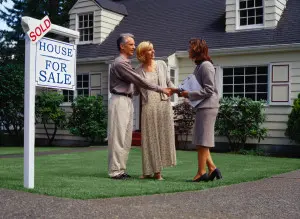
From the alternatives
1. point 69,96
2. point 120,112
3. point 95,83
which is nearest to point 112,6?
point 95,83

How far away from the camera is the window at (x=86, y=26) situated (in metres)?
17.8

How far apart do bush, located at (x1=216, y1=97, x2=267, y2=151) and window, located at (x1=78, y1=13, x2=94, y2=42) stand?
6815 mm

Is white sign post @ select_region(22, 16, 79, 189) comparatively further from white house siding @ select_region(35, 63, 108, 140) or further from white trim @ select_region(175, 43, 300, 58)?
white house siding @ select_region(35, 63, 108, 140)

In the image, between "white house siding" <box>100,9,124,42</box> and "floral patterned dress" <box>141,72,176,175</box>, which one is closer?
"floral patterned dress" <box>141,72,176,175</box>

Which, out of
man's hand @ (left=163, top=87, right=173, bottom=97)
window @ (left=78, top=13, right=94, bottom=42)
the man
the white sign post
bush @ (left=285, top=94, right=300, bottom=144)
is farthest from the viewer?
window @ (left=78, top=13, right=94, bottom=42)

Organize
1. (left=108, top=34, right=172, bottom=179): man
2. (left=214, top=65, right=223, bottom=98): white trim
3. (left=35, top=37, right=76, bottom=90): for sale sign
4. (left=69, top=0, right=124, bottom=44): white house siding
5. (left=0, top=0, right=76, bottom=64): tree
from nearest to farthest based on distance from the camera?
(left=35, top=37, right=76, bottom=90): for sale sign
(left=108, top=34, right=172, bottom=179): man
(left=214, top=65, right=223, bottom=98): white trim
(left=69, top=0, right=124, bottom=44): white house siding
(left=0, top=0, right=76, bottom=64): tree

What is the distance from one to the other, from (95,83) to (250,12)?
5864 mm

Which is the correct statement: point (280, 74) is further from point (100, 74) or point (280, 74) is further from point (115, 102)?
point (115, 102)

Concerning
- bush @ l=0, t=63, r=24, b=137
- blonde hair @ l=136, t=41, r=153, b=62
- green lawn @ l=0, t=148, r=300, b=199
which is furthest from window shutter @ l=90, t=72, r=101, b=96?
blonde hair @ l=136, t=41, r=153, b=62

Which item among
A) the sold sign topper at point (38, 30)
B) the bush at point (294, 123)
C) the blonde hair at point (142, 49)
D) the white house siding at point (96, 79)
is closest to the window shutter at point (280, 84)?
the bush at point (294, 123)

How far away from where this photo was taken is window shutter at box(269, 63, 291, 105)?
1289cm

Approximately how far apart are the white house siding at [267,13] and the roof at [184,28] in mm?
168

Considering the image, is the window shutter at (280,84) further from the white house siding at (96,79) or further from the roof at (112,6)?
the roof at (112,6)

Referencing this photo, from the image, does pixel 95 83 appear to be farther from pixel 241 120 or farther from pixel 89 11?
pixel 241 120
